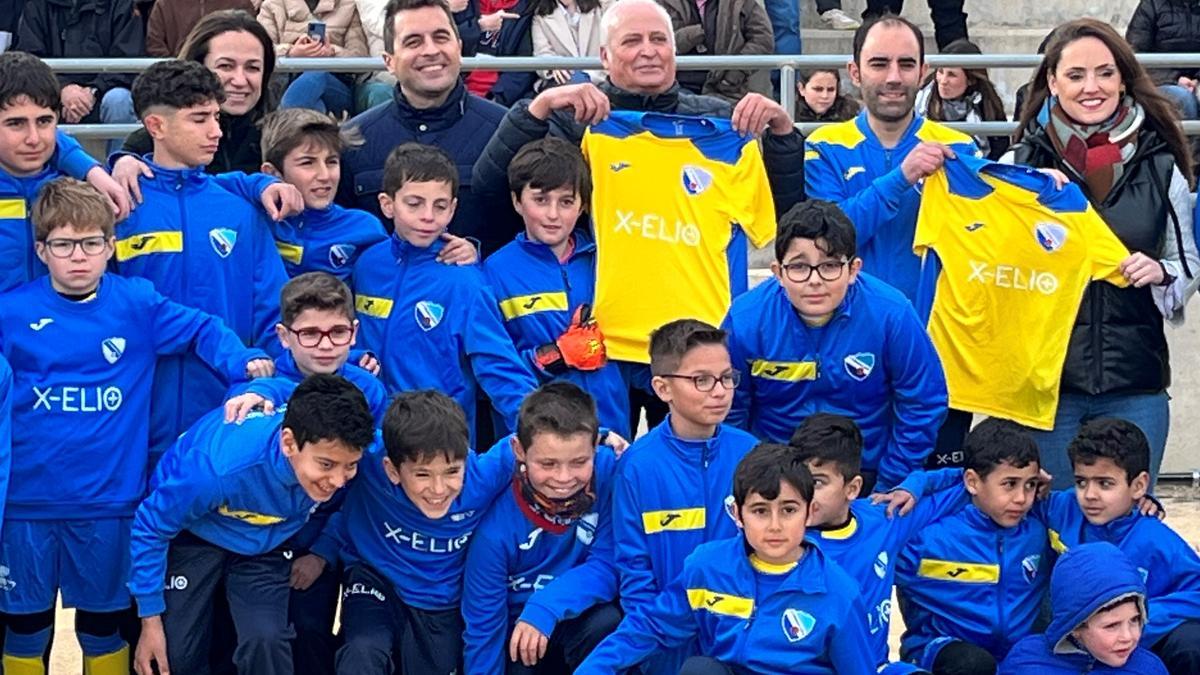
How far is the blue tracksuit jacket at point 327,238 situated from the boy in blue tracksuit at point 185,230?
0.18 m

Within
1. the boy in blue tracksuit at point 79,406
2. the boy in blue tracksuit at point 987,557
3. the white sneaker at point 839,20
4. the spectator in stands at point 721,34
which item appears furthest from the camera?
the white sneaker at point 839,20

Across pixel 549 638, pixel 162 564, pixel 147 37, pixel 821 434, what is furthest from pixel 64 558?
pixel 147 37

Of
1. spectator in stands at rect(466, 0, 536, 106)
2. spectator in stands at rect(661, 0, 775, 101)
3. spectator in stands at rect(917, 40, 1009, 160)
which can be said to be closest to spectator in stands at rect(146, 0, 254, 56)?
spectator in stands at rect(466, 0, 536, 106)

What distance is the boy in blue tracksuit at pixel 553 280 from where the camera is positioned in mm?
6598

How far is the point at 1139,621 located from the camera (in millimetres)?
6215

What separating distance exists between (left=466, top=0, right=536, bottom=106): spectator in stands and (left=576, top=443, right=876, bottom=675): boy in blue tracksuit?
420 cm

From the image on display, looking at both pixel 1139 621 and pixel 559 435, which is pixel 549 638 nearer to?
pixel 559 435

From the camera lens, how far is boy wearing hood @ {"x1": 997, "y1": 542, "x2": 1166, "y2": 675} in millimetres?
6102

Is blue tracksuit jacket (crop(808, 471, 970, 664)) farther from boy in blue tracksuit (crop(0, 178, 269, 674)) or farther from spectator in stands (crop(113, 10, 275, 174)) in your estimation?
spectator in stands (crop(113, 10, 275, 174))

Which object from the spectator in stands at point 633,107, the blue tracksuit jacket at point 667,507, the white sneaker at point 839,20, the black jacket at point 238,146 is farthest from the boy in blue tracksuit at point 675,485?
the white sneaker at point 839,20

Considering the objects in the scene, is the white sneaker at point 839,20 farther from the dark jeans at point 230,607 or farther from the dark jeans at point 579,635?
the dark jeans at point 230,607

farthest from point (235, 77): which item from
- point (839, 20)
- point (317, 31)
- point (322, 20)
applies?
point (839, 20)

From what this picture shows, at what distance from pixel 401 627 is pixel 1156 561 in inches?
90.6

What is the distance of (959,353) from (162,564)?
2627 millimetres
